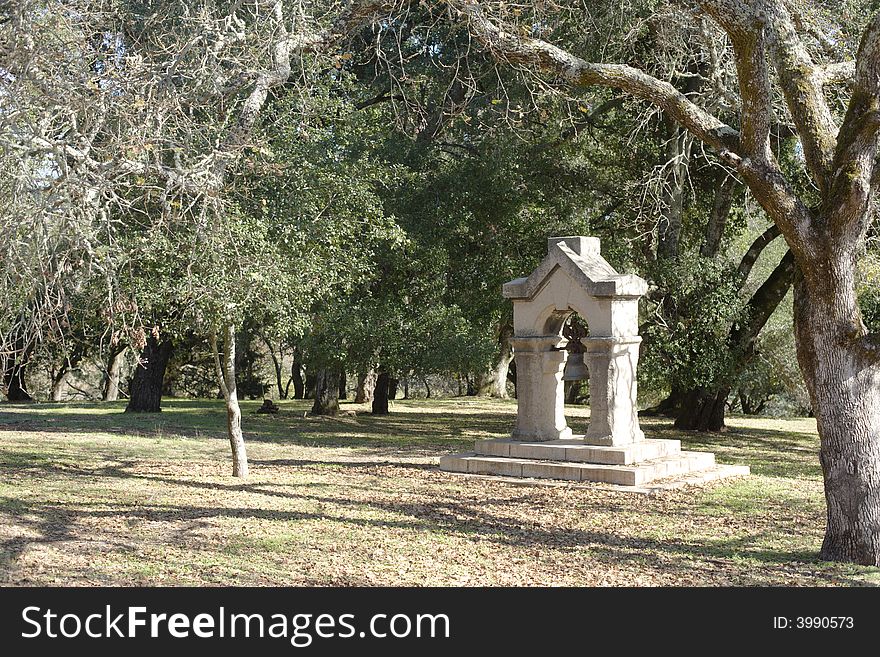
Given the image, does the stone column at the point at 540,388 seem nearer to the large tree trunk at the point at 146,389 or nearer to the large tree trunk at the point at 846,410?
the large tree trunk at the point at 846,410

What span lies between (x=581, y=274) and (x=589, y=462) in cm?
261

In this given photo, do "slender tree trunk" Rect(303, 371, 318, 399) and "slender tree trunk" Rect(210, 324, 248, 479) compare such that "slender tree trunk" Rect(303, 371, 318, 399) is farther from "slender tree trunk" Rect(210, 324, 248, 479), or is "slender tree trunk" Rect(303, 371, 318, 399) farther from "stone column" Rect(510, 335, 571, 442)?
"slender tree trunk" Rect(210, 324, 248, 479)

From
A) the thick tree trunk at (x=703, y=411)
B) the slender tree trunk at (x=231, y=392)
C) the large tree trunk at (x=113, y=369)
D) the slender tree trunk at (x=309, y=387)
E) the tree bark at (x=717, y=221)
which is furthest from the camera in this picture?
the slender tree trunk at (x=309, y=387)

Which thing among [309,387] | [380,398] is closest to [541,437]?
[380,398]

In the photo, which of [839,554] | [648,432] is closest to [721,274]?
[648,432]

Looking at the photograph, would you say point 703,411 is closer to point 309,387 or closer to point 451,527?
point 451,527

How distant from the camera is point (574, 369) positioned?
1509cm

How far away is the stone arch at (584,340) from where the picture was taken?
13078mm

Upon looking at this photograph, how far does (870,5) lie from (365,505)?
41.4ft

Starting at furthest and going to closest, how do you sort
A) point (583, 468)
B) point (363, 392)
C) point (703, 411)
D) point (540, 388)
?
1. point (363, 392)
2. point (703, 411)
3. point (540, 388)
4. point (583, 468)

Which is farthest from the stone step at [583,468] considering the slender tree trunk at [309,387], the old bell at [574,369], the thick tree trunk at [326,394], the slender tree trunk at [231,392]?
the slender tree trunk at [309,387]

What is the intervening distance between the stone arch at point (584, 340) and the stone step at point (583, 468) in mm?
597

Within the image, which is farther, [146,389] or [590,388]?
[146,389]

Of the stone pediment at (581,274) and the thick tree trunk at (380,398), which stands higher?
the stone pediment at (581,274)
